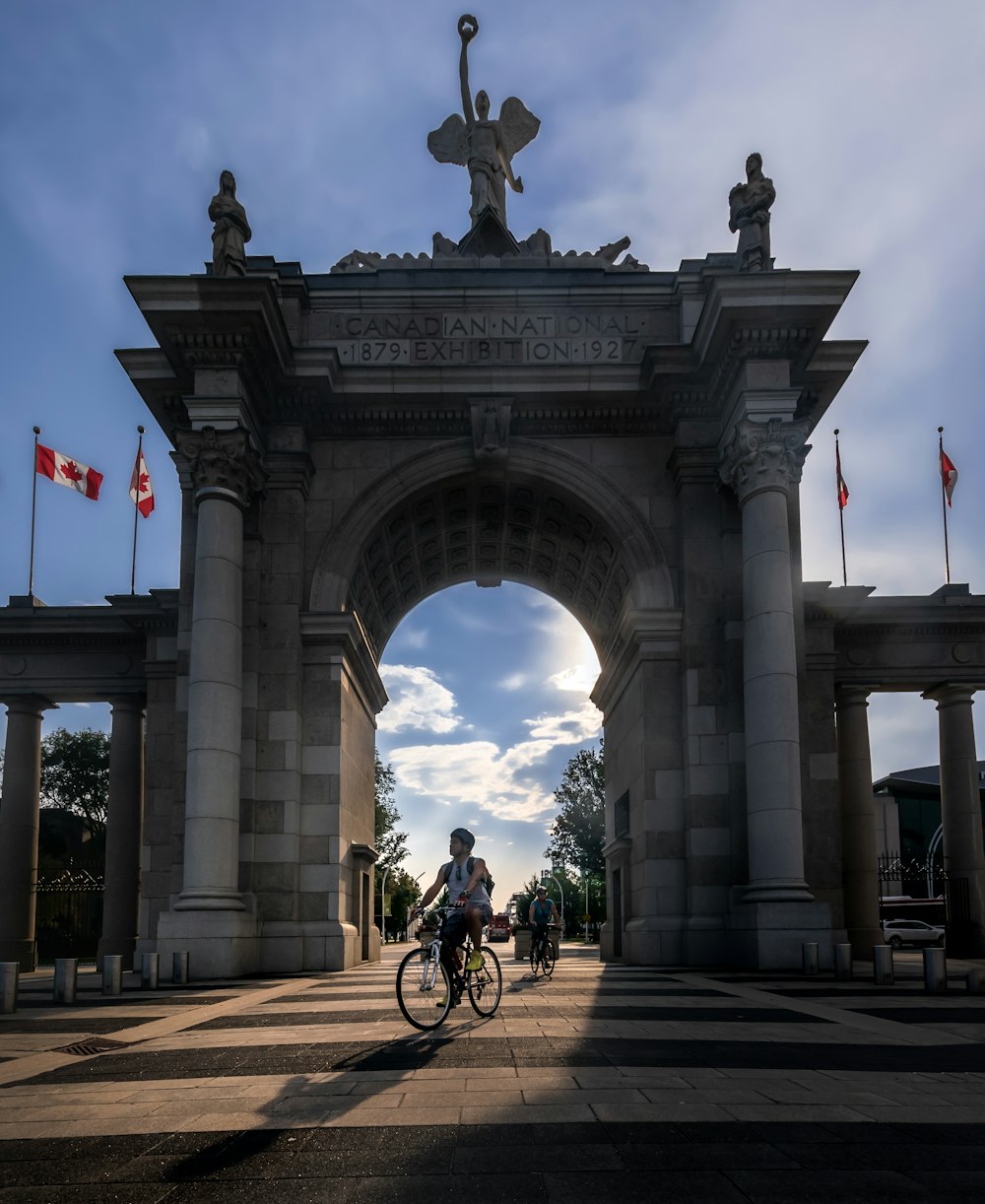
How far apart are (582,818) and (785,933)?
7357 cm

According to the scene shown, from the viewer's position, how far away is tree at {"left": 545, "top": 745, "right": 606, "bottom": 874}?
315 feet

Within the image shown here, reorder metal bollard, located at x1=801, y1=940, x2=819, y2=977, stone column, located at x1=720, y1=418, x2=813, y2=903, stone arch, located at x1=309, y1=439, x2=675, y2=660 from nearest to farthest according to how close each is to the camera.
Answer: metal bollard, located at x1=801, y1=940, x2=819, y2=977, stone column, located at x1=720, y1=418, x2=813, y2=903, stone arch, located at x1=309, y1=439, x2=675, y2=660

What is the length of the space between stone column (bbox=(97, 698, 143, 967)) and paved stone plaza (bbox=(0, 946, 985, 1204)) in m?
25.3

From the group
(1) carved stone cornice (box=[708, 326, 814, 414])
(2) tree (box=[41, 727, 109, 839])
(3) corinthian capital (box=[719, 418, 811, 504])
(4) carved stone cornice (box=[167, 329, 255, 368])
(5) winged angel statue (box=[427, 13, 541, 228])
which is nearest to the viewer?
(3) corinthian capital (box=[719, 418, 811, 504])

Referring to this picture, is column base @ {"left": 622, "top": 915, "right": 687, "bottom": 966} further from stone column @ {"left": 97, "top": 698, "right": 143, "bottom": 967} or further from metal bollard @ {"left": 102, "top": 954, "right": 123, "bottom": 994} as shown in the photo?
stone column @ {"left": 97, "top": 698, "right": 143, "bottom": 967}

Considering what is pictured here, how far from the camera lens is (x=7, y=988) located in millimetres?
17406

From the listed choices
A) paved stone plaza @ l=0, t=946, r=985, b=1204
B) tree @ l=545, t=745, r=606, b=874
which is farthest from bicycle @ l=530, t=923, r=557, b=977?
tree @ l=545, t=745, r=606, b=874

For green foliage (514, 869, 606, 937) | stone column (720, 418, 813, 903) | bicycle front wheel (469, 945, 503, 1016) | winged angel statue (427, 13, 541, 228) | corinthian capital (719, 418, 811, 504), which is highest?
winged angel statue (427, 13, 541, 228)

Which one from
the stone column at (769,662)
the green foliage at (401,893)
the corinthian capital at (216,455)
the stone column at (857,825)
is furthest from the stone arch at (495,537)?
the green foliage at (401,893)

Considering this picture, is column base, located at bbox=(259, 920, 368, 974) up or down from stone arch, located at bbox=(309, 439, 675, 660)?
down

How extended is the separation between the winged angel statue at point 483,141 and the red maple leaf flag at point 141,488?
13.8 meters

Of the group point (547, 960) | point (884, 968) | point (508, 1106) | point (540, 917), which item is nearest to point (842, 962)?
point (884, 968)

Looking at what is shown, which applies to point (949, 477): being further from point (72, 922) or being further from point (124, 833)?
point (72, 922)

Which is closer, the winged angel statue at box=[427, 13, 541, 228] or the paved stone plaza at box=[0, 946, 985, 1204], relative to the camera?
the paved stone plaza at box=[0, 946, 985, 1204]
